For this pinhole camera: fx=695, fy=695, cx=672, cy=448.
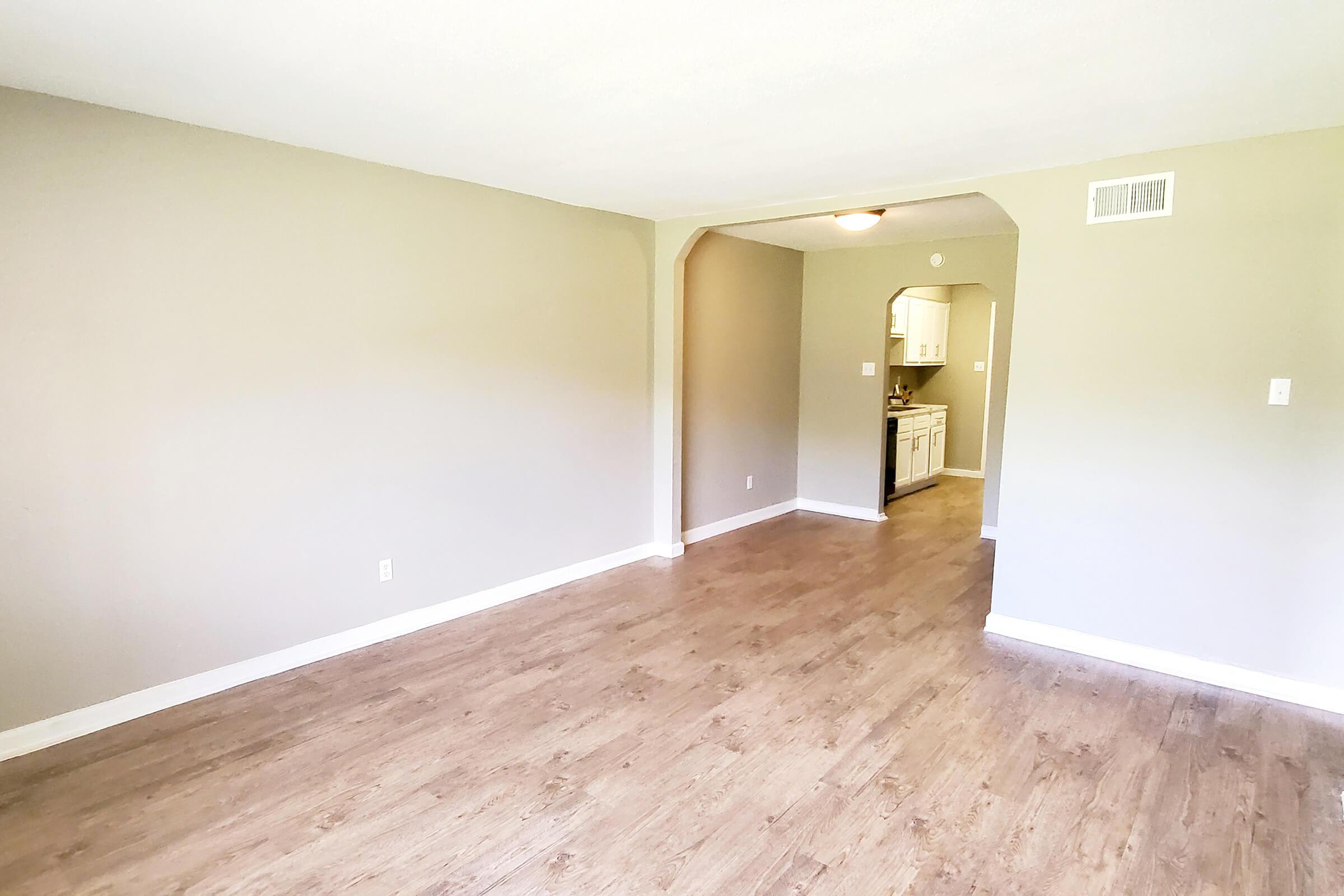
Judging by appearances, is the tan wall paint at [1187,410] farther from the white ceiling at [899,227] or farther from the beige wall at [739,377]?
the beige wall at [739,377]

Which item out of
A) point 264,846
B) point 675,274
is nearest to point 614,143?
point 675,274

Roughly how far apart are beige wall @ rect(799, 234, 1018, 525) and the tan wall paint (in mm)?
2304

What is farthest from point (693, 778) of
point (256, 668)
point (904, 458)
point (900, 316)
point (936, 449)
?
point (936, 449)

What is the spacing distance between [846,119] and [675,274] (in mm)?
2344

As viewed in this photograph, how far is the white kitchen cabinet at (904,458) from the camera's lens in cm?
731

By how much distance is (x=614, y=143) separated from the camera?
10.1 ft

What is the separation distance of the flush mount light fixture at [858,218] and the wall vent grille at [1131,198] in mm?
1170

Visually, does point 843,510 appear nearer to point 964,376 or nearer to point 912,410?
point 912,410

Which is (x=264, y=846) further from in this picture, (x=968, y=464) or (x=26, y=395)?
(x=968, y=464)

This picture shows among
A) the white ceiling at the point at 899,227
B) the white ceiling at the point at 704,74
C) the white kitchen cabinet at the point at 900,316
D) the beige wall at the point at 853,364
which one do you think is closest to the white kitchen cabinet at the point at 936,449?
the white kitchen cabinet at the point at 900,316

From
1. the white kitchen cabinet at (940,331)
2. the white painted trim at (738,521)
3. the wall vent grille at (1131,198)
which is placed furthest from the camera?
the white kitchen cabinet at (940,331)

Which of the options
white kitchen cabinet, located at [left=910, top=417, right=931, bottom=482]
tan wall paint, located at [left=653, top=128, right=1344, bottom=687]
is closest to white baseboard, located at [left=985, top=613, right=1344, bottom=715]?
tan wall paint, located at [left=653, top=128, right=1344, bottom=687]

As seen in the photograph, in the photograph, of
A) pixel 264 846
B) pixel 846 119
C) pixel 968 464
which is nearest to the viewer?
pixel 264 846

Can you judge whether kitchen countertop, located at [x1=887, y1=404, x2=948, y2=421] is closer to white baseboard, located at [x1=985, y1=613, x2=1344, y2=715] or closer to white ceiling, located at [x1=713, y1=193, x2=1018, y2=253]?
white ceiling, located at [x1=713, y1=193, x2=1018, y2=253]
